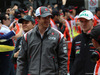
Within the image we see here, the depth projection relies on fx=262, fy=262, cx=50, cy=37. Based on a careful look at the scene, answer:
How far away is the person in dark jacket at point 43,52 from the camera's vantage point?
4.67 m

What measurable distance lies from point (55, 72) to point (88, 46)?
0.84 m

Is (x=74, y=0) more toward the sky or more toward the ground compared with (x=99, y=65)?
more toward the sky

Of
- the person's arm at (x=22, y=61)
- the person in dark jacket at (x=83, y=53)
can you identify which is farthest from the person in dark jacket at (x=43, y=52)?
the person in dark jacket at (x=83, y=53)

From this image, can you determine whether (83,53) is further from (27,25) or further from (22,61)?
(27,25)

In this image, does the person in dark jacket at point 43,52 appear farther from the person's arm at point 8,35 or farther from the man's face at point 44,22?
the person's arm at point 8,35

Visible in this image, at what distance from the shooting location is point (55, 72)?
15.5 ft

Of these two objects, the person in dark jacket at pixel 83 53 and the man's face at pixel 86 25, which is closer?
the person in dark jacket at pixel 83 53

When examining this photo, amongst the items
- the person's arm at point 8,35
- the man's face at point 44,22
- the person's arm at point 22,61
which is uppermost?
the man's face at point 44,22

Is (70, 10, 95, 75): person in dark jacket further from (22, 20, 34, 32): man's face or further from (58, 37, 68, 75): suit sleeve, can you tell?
(22, 20, 34, 32): man's face

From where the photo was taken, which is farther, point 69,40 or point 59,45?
point 69,40

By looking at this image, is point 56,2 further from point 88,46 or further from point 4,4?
point 88,46

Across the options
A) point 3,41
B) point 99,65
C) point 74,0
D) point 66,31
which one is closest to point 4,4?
point 74,0

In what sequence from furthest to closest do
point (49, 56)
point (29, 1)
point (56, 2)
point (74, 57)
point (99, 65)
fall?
point (56, 2), point (29, 1), point (74, 57), point (49, 56), point (99, 65)

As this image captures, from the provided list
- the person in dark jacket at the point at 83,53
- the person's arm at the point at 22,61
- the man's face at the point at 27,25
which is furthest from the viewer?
the man's face at the point at 27,25
